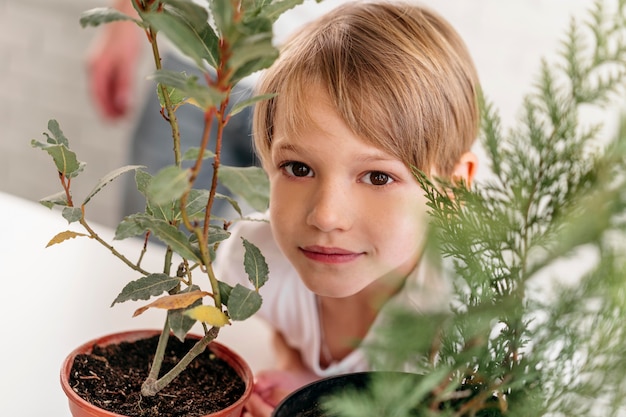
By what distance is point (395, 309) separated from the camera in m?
0.53

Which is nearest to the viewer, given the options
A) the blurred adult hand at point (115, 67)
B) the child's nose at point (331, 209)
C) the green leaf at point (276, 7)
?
the green leaf at point (276, 7)

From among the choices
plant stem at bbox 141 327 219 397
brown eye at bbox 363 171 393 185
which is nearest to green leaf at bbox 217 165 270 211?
plant stem at bbox 141 327 219 397

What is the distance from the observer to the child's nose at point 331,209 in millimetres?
873

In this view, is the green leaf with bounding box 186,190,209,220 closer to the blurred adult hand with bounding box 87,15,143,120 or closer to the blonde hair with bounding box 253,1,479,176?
the blonde hair with bounding box 253,1,479,176

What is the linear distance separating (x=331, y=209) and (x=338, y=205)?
1 cm

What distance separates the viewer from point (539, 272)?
562 millimetres

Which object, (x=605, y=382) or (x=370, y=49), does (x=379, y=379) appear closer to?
(x=605, y=382)

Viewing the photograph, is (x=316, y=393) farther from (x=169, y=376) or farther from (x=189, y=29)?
(x=189, y=29)

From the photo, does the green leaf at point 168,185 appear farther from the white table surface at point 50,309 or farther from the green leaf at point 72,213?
the white table surface at point 50,309

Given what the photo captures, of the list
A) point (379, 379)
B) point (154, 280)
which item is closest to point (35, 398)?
point (154, 280)

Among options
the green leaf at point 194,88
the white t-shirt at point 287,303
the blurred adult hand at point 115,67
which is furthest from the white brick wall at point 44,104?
the green leaf at point 194,88

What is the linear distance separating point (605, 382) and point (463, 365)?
0.10 m

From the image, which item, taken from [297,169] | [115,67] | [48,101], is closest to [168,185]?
[297,169]

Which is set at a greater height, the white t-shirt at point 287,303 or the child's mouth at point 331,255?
the child's mouth at point 331,255
